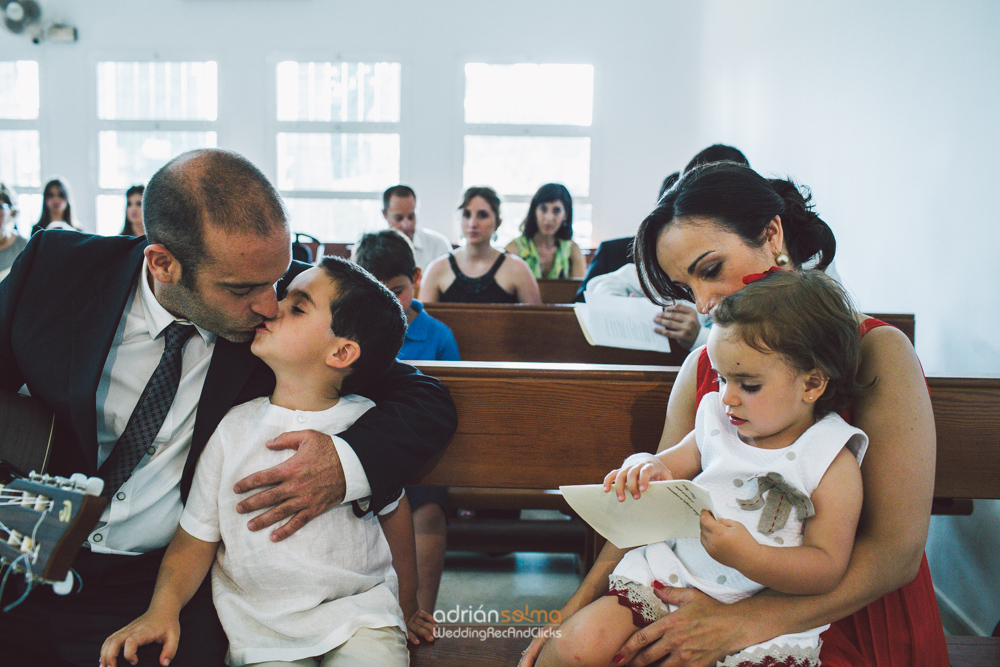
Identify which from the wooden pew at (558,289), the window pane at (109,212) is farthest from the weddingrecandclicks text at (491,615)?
the window pane at (109,212)

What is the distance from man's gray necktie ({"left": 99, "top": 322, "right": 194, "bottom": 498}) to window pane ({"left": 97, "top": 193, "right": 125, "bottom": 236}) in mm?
8277

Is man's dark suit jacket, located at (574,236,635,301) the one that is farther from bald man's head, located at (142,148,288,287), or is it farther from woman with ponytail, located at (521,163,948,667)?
bald man's head, located at (142,148,288,287)

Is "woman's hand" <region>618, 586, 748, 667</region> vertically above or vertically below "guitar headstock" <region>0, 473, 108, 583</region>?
below

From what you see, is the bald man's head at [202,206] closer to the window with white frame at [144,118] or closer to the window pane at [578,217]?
the window pane at [578,217]

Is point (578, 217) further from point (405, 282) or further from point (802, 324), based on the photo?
point (802, 324)

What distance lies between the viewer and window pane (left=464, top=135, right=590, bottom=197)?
834 centimetres

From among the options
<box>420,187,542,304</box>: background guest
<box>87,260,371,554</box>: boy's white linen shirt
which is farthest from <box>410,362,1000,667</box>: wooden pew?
<box>420,187,542,304</box>: background guest

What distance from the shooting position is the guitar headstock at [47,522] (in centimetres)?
90

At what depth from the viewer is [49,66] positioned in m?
8.27

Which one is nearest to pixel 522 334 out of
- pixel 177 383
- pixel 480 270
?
pixel 480 270

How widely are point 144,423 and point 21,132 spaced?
9011mm

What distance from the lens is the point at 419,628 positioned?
58.9 inches

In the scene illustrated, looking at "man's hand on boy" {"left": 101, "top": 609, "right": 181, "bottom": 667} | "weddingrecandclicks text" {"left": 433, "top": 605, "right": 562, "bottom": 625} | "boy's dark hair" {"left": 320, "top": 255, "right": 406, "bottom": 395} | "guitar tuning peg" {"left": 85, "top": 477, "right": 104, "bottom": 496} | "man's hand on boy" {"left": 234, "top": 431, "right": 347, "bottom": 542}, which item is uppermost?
"boy's dark hair" {"left": 320, "top": 255, "right": 406, "bottom": 395}

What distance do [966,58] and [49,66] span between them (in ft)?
30.0
